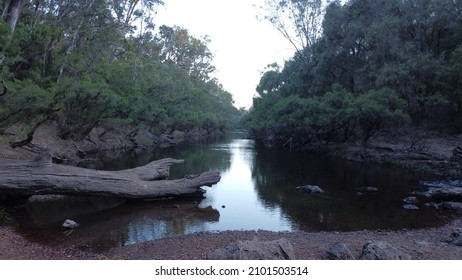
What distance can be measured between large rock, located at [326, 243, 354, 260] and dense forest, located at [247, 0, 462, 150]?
72.0 feet

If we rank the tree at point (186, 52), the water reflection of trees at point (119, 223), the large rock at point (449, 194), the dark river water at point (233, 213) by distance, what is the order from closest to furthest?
the water reflection of trees at point (119, 223) < the dark river water at point (233, 213) < the large rock at point (449, 194) < the tree at point (186, 52)

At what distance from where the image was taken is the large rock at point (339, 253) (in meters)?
8.03

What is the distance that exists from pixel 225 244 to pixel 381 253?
3816mm

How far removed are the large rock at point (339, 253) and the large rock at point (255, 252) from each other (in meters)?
1.12

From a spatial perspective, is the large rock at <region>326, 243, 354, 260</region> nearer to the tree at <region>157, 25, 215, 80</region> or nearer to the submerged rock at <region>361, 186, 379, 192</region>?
the submerged rock at <region>361, 186, 379, 192</region>

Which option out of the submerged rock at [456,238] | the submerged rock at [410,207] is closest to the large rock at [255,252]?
the submerged rock at [456,238]

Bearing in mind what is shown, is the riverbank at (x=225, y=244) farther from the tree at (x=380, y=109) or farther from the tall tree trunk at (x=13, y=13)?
the tree at (x=380, y=109)

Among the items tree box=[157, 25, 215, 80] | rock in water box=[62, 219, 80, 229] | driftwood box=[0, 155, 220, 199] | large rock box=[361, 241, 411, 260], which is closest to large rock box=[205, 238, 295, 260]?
large rock box=[361, 241, 411, 260]

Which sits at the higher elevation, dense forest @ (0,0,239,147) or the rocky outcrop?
dense forest @ (0,0,239,147)

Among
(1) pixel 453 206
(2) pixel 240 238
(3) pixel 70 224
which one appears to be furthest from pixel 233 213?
(1) pixel 453 206

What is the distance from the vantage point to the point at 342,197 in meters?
→ 16.7

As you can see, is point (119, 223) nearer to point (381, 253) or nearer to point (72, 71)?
point (381, 253)

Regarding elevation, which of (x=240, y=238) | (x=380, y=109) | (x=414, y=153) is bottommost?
(x=240, y=238)

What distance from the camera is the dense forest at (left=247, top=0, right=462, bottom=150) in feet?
94.8
